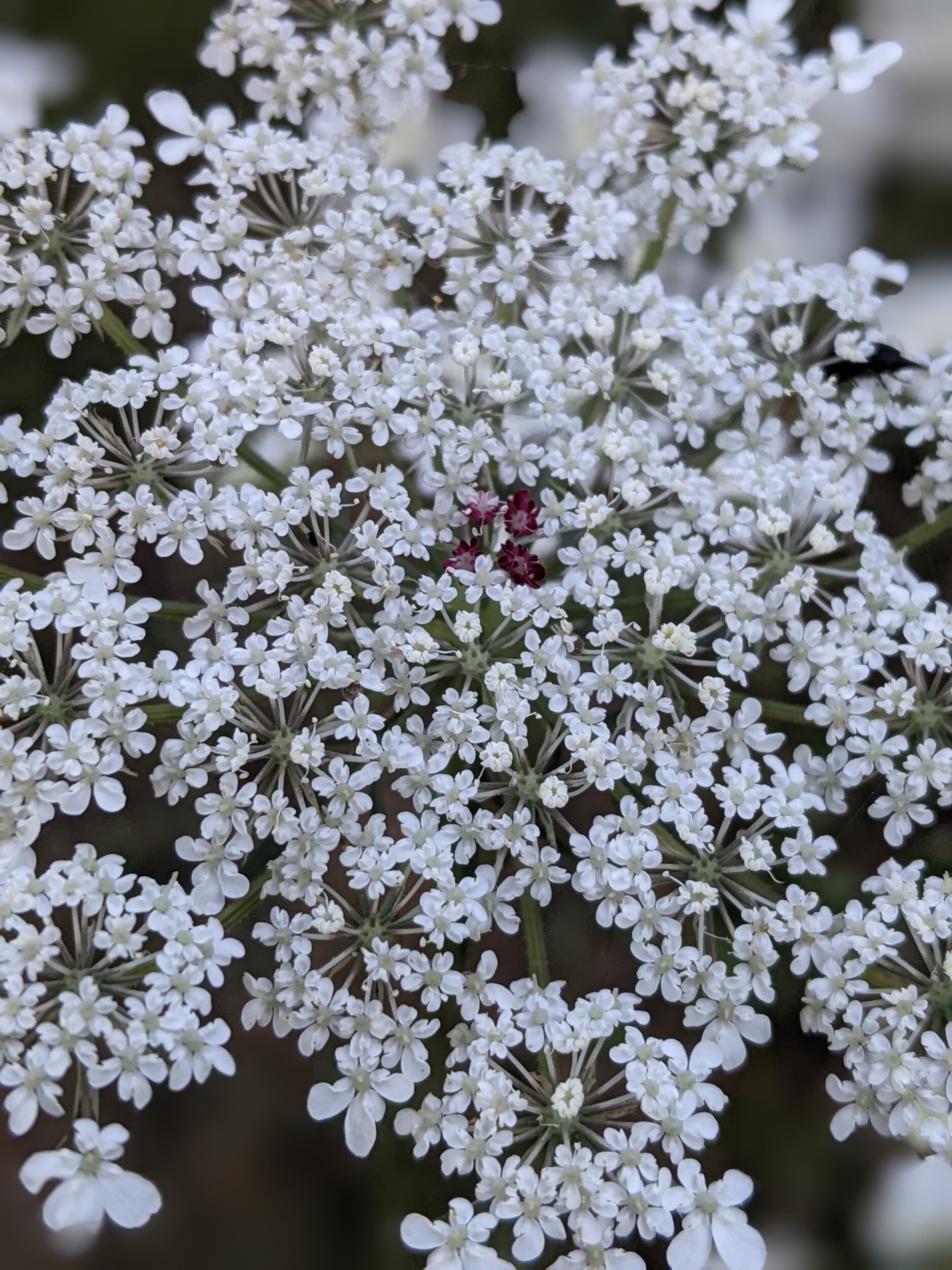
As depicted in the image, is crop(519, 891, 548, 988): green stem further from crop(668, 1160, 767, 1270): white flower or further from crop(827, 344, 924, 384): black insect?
crop(827, 344, 924, 384): black insect

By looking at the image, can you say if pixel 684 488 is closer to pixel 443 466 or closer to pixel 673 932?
pixel 443 466

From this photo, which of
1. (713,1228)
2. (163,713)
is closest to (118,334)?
(163,713)

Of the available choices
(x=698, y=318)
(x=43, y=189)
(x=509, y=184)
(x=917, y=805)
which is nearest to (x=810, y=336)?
(x=698, y=318)

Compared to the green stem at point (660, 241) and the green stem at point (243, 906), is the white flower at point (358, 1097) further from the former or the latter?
the green stem at point (660, 241)

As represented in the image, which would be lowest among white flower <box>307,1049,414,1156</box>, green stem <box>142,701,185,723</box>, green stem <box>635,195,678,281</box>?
white flower <box>307,1049,414,1156</box>

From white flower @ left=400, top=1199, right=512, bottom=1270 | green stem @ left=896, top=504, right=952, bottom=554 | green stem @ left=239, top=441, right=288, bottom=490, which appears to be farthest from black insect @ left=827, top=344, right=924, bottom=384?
Answer: white flower @ left=400, top=1199, right=512, bottom=1270

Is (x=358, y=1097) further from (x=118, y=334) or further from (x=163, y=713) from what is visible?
(x=118, y=334)

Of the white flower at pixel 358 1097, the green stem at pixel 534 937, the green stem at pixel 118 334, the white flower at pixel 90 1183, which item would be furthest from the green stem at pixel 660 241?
the white flower at pixel 90 1183
